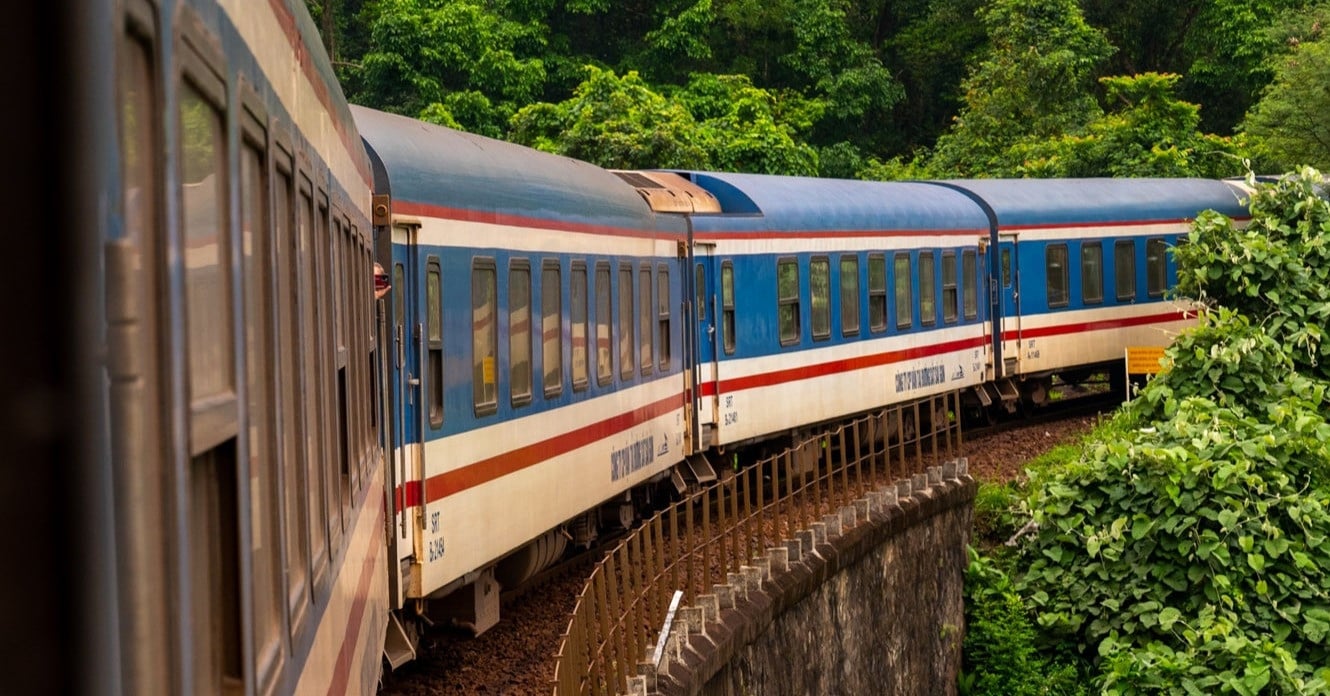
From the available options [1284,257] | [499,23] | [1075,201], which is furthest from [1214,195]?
[499,23]

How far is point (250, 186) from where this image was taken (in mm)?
2875

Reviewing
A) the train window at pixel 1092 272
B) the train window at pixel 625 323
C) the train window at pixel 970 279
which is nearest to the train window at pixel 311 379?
the train window at pixel 625 323

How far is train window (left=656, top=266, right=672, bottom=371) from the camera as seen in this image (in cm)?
1502

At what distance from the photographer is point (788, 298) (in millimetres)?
17875

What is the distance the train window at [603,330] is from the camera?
1277cm

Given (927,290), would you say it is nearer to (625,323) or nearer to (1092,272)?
(1092,272)

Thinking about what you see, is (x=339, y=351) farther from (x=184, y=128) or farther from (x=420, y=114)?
(x=420, y=114)

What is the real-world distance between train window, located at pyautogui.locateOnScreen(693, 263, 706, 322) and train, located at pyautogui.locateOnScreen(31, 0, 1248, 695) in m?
0.03

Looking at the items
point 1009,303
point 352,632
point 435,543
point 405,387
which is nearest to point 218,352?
point 352,632

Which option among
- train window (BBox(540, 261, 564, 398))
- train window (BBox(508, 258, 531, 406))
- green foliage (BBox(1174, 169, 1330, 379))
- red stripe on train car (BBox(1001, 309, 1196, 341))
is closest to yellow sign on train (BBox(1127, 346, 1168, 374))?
red stripe on train car (BBox(1001, 309, 1196, 341))

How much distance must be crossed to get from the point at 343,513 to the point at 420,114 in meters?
28.2

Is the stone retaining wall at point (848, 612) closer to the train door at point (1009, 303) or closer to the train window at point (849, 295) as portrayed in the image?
the train window at point (849, 295)

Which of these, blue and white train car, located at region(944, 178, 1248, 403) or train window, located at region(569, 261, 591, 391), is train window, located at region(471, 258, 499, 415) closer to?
train window, located at region(569, 261, 591, 391)

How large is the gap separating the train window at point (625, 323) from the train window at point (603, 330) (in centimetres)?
29
